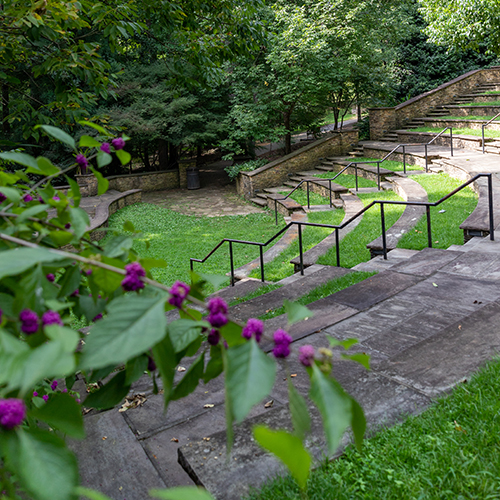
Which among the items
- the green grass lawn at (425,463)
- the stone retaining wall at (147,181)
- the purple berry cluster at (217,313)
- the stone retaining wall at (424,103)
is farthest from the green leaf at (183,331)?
the stone retaining wall at (424,103)

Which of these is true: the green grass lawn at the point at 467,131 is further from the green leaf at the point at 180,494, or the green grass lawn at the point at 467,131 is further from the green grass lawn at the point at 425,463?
the green leaf at the point at 180,494

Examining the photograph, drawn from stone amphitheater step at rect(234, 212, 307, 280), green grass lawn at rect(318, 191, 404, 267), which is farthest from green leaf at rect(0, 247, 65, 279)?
stone amphitheater step at rect(234, 212, 307, 280)

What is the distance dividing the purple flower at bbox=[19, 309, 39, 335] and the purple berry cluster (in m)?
0.28

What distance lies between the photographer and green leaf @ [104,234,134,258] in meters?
0.99

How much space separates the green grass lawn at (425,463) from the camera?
239 cm

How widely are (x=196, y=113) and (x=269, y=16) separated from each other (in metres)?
4.70

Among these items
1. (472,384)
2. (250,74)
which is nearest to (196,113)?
(250,74)

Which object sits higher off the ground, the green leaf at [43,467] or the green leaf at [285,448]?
the green leaf at [285,448]

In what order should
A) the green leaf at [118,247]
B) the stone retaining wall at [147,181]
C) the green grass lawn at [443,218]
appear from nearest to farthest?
the green leaf at [118,247]
the green grass lawn at [443,218]
the stone retaining wall at [147,181]

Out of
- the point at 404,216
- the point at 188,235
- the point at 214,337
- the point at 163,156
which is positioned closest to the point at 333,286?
the point at 404,216

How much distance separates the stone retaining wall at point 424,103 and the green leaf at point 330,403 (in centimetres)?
2147

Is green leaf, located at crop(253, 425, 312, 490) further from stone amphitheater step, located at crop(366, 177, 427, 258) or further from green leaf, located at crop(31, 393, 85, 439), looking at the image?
stone amphitheater step, located at crop(366, 177, 427, 258)

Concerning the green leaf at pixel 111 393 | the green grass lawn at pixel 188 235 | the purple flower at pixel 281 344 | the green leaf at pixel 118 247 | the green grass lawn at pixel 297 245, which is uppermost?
the green leaf at pixel 118 247

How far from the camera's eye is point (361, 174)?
17203 millimetres
